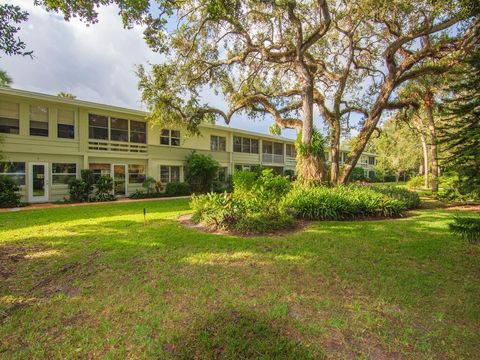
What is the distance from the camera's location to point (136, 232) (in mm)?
7152

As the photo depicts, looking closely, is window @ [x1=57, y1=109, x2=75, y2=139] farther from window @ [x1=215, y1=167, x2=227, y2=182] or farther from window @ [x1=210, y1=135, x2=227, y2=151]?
window @ [x1=215, y1=167, x2=227, y2=182]

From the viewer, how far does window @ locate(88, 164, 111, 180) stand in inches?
633

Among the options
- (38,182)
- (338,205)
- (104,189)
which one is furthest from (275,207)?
(38,182)

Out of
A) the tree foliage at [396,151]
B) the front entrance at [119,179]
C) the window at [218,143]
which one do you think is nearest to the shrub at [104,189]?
the front entrance at [119,179]

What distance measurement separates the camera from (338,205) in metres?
8.81

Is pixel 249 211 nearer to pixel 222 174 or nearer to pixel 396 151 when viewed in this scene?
pixel 222 174

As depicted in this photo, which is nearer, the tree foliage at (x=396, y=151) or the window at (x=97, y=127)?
the window at (x=97, y=127)

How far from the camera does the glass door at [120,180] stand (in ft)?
55.3

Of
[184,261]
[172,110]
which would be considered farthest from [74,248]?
[172,110]

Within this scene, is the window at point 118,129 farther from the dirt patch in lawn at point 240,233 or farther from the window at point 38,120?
the dirt patch in lawn at point 240,233

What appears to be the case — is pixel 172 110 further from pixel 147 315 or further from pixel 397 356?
pixel 397 356

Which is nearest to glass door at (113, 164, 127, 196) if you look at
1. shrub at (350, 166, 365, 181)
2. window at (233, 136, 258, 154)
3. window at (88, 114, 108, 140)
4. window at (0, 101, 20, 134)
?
window at (88, 114, 108, 140)

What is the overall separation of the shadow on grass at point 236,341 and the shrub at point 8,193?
13.7 metres

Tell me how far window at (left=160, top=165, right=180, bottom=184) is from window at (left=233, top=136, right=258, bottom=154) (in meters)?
6.73
